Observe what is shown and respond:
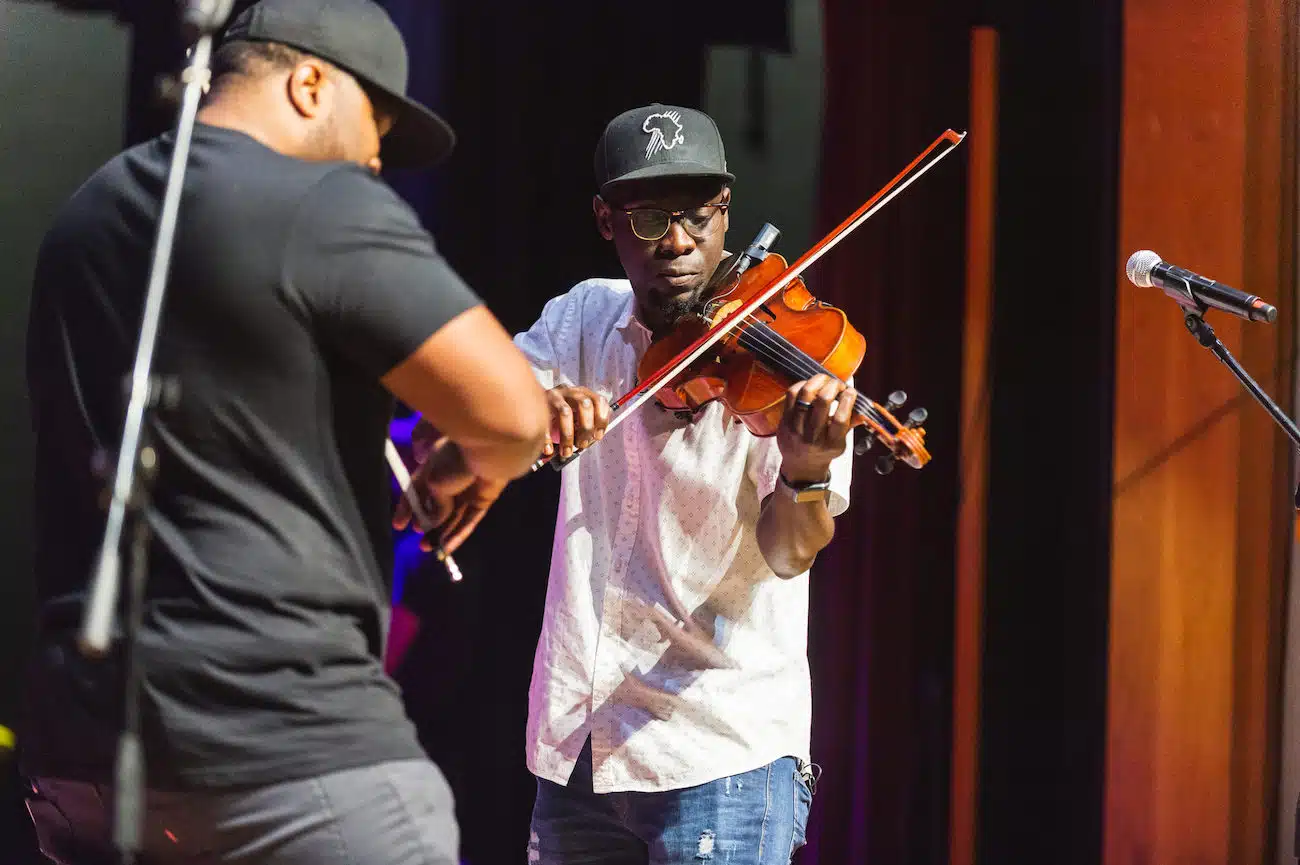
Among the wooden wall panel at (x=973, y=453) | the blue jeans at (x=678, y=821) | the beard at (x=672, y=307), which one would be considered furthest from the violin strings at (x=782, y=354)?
the wooden wall panel at (x=973, y=453)

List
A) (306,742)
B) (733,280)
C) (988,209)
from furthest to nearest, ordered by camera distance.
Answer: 1. (988,209)
2. (733,280)
3. (306,742)

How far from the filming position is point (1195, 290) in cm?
263

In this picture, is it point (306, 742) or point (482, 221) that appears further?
point (482, 221)

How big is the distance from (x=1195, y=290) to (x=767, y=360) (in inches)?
36.6

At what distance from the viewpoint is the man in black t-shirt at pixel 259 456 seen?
1.39 metres

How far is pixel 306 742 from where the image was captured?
1.40 meters

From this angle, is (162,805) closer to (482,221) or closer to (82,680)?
(82,680)

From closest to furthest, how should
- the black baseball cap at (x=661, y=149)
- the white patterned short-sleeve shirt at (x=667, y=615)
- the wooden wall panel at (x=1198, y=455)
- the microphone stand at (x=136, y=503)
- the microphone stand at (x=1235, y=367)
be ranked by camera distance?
the microphone stand at (x=136, y=503), the white patterned short-sleeve shirt at (x=667, y=615), the black baseball cap at (x=661, y=149), the microphone stand at (x=1235, y=367), the wooden wall panel at (x=1198, y=455)

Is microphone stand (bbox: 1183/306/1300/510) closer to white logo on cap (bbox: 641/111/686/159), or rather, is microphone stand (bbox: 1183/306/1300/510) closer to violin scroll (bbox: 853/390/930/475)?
violin scroll (bbox: 853/390/930/475)

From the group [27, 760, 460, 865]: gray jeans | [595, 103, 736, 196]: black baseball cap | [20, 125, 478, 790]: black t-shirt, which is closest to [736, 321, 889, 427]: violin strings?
[595, 103, 736, 196]: black baseball cap

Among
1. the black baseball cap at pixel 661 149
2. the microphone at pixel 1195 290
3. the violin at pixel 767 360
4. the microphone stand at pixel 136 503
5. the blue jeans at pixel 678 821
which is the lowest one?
the blue jeans at pixel 678 821

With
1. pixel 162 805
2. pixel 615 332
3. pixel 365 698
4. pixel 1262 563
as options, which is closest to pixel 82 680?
pixel 162 805

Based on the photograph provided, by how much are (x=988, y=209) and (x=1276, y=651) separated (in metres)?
1.41

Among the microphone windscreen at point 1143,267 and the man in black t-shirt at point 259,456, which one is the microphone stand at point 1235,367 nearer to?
the microphone windscreen at point 1143,267
